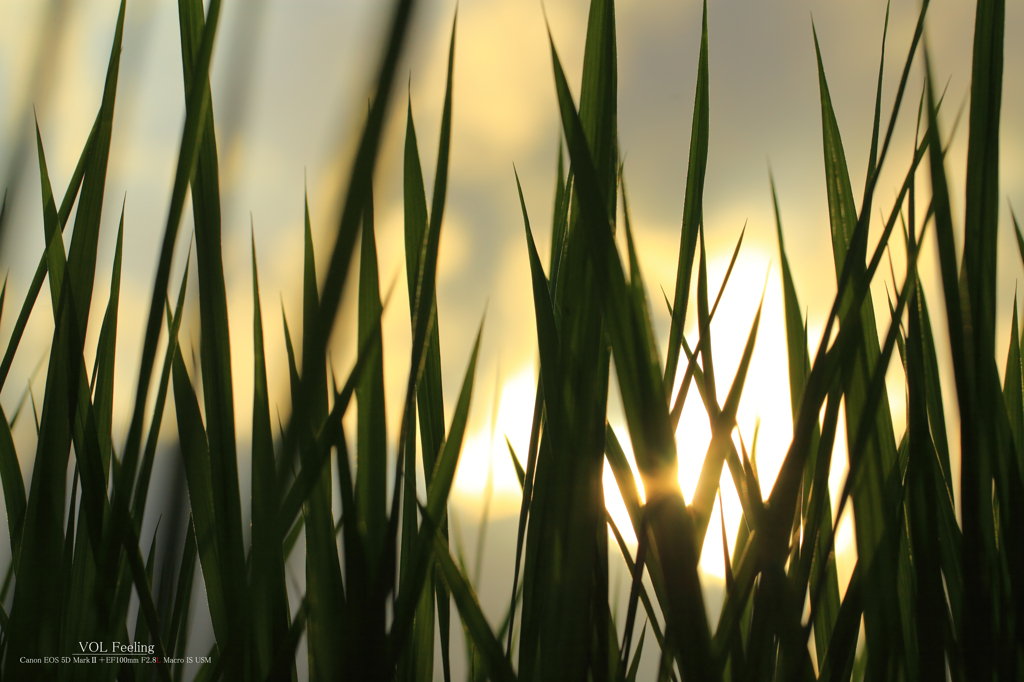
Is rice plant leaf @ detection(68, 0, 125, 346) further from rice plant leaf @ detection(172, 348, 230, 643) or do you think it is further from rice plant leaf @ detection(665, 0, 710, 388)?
rice plant leaf @ detection(665, 0, 710, 388)

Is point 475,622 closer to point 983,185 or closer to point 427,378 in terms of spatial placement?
point 427,378

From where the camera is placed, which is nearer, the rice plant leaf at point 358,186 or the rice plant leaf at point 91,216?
the rice plant leaf at point 358,186

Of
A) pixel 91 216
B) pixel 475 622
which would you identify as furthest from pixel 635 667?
pixel 91 216

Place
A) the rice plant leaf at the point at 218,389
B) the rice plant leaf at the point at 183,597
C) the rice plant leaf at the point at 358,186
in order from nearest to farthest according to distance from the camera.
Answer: the rice plant leaf at the point at 358,186, the rice plant leaf at the point at 218,389, the rice plant leaf at the point at 183,597

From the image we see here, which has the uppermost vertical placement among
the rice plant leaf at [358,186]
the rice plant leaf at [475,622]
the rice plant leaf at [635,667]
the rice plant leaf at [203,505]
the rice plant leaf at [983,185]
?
the rice plant leaf at [983,185]

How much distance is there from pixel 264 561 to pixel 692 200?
245 mm

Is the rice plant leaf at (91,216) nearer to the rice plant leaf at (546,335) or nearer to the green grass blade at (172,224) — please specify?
the green grass blade at (172,224)

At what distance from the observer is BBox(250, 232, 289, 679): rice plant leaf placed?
0.67ft

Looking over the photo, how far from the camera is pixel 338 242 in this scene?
12cm

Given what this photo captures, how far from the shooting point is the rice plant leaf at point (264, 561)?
8.1 inches

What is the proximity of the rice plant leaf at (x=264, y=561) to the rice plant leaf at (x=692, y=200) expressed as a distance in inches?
7.8

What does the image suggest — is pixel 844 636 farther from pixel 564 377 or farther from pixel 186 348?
pixel 186 348

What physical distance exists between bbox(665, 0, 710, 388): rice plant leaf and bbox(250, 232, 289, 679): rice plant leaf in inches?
7.8

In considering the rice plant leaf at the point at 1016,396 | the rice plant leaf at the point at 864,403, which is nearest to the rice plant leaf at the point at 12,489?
the rice plant leaf at the point at 864,403
